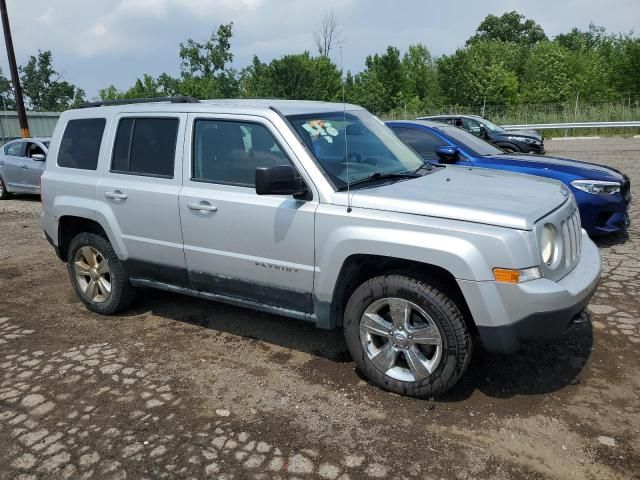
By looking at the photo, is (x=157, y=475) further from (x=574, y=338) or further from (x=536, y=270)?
(x=574, y=338)

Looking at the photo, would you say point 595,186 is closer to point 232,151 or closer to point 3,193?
point 232,151

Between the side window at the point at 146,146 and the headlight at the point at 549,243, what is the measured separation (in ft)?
9.13

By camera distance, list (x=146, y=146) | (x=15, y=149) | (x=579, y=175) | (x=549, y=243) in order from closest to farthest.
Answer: (x=549, y=243) → (x=146, y=146) → (x=579, y=175) → (x=15, y=149)

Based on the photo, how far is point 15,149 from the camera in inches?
509

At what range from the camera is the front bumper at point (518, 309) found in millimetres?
3119

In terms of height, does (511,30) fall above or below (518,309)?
above

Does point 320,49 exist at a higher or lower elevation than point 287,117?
higher

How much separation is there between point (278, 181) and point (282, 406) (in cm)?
144

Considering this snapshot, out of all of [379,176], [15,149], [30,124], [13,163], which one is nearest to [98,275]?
[379,176]

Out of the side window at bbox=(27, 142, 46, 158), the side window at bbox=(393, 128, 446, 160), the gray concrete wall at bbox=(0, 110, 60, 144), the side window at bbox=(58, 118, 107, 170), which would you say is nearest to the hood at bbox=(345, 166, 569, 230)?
the side window at bbox=(58, 118, 107, 170)

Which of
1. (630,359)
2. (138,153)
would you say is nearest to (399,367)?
(630,359)

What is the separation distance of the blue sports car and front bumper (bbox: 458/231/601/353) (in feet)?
10.6

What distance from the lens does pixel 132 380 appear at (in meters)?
3.98

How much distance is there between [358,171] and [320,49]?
2.88 ft
